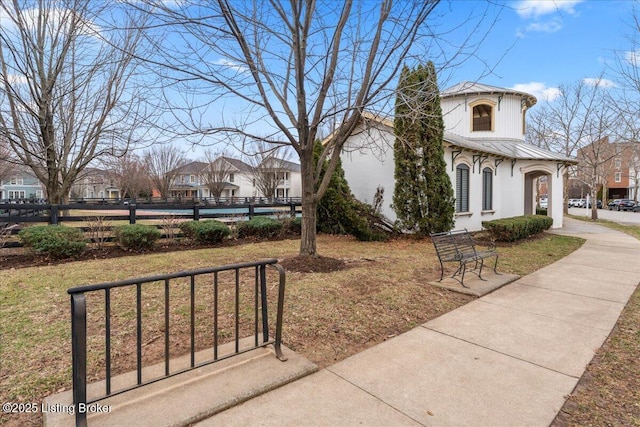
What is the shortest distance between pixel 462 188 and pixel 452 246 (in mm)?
7379

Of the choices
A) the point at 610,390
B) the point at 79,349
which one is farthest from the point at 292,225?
the point at 79,349

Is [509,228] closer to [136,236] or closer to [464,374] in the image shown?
[464,374]

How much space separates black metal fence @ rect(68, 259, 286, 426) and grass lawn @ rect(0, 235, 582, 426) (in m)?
0.32

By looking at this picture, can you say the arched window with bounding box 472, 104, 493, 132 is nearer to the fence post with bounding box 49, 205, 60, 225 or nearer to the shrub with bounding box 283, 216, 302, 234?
the shrub with bounding box 283, 216, 302, 234

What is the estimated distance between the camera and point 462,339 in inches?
144

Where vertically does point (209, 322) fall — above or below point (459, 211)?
→ below

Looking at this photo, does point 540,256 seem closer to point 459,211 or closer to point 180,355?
point 459,211

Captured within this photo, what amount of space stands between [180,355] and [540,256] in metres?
8.72

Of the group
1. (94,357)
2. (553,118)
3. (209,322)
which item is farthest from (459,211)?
(553,118)

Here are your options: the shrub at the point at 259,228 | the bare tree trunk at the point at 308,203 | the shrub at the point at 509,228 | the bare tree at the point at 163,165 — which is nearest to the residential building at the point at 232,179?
the bare tree at the point at 163,165

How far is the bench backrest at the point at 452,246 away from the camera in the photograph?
19.3 ft

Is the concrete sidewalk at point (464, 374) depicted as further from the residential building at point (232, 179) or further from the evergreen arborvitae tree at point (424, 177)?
the residential building at point (232, 179)

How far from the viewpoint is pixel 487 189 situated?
14.1 m

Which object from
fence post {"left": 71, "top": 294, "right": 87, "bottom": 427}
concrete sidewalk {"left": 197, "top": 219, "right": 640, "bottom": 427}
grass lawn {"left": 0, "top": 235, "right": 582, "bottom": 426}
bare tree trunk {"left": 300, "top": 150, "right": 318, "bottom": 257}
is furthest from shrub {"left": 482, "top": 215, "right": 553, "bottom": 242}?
fence post {"left": 71, "top": 294, "right": 87, "bottom": 427}
